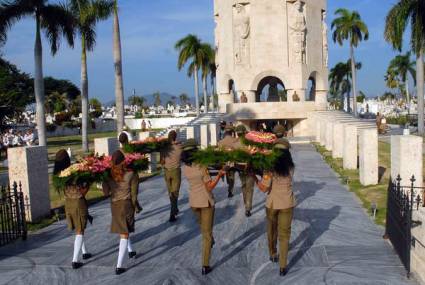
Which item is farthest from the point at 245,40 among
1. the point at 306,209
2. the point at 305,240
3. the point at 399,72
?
the point at 399,72

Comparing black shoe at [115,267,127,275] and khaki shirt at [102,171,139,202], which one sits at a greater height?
khaki shirt at [102,171,139,202]

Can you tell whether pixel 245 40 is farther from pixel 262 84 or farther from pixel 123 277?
pixel 123 277

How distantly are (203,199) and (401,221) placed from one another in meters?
2.77

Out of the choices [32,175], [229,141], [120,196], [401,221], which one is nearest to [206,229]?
[120,196]

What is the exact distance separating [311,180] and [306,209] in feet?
14.3

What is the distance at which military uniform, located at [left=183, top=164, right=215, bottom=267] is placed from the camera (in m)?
6.88

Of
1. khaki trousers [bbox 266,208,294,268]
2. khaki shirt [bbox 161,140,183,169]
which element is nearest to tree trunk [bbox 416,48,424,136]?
khaki shirt [bbox 161,140,183,169]

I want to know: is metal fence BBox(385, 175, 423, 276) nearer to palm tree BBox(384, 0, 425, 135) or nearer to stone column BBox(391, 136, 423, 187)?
stone column BBox(391, 136, 423, 187)

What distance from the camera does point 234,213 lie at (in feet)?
35.7

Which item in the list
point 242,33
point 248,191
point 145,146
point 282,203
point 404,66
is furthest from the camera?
point 404,66

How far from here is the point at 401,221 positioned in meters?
6.92

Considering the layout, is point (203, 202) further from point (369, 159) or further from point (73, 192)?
point (369, 159)

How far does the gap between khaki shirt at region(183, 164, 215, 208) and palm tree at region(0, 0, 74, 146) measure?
1634 cm

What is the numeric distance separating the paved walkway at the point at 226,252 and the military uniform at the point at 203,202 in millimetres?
458
